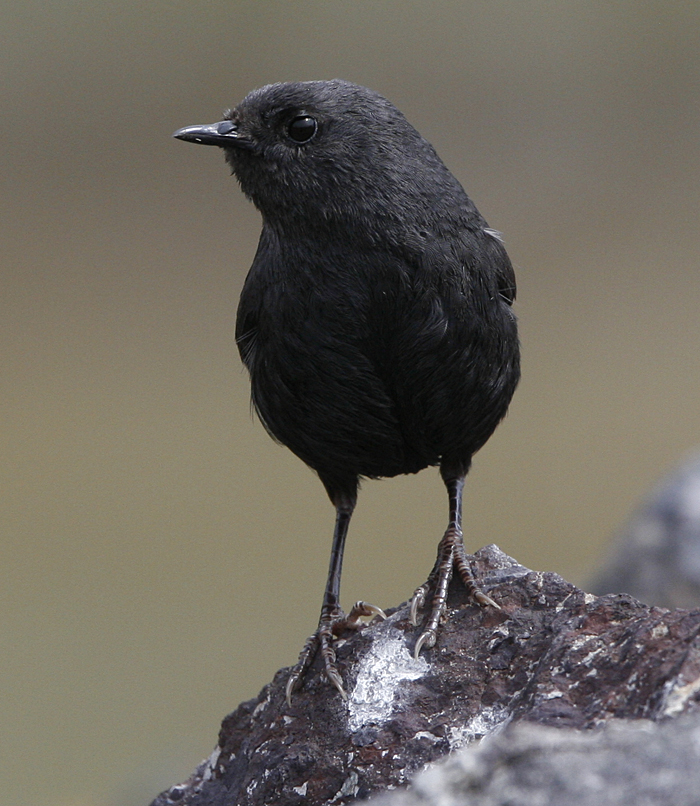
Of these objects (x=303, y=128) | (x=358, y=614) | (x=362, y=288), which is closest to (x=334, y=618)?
(x=358, y=614)

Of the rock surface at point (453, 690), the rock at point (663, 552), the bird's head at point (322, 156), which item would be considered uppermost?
the bird's head at point (322, 156)

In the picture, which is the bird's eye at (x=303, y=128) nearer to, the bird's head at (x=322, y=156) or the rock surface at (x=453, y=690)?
the bird's head at (x=322, y=156)

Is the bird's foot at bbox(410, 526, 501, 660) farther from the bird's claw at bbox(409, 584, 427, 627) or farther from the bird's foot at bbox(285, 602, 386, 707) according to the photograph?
the bird's foot at bbox(285, 602, 386, 707)

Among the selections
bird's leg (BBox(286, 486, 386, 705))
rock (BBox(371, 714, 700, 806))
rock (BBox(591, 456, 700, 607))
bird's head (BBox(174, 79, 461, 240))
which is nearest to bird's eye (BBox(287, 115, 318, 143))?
bird's head (BBox(174, 79, 461, 240))

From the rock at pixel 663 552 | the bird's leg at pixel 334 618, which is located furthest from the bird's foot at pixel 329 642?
the rock at pixel 663 552

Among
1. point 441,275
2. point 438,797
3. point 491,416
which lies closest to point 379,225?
point 441,275

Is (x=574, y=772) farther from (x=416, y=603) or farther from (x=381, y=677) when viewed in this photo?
(x=416, y=603)
